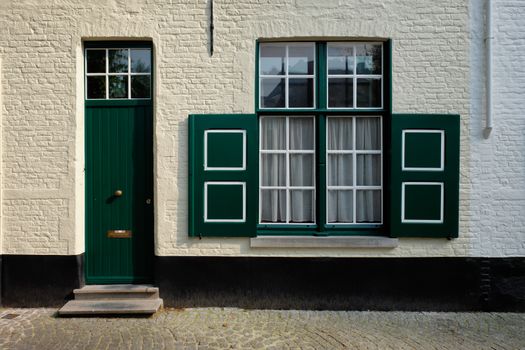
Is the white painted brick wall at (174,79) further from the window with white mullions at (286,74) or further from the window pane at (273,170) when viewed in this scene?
the window pane at (273,170)

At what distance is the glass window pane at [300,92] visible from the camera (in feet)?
16.2

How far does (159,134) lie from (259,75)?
154 centimetres

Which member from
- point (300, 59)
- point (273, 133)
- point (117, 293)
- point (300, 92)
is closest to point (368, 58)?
point (300, 59)

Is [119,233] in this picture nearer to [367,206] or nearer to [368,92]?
[367,206]

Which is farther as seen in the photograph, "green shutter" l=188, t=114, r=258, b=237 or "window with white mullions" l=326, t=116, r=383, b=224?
"window with white mullions" l=326, t=116, r=383, b=224

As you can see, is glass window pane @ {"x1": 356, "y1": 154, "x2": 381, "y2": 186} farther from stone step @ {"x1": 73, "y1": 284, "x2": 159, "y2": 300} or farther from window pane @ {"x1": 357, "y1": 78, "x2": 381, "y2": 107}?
stone step @ {"x1": 73, "y1": 284, "x2": 159, "y2": 300}

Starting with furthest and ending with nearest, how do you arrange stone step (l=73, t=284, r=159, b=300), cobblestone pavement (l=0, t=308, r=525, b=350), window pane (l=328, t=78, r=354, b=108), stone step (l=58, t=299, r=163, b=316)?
1. window pane (l=328, t=78, r=354, b=108)
2. stone step (l=73, t=284, r=159, b=300)
3. stone step (l=58, t=299, r=163, b=316)
4. cobblestone pavement (l=0, t=308, r=525, b=350)

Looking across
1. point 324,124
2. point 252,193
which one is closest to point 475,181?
point 324,124

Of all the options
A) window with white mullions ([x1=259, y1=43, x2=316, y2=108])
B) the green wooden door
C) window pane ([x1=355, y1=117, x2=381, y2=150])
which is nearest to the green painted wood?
the green wooden door

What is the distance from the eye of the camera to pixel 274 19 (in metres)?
4.76

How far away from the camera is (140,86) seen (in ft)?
16.4

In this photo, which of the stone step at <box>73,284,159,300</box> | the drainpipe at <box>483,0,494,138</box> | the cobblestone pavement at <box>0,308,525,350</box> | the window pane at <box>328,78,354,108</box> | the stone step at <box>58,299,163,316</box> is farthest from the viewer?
the window pane at <box>328,78,354,108</box>

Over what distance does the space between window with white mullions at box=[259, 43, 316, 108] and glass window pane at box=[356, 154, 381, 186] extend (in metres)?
1.01

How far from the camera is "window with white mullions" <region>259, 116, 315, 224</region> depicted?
498cm
